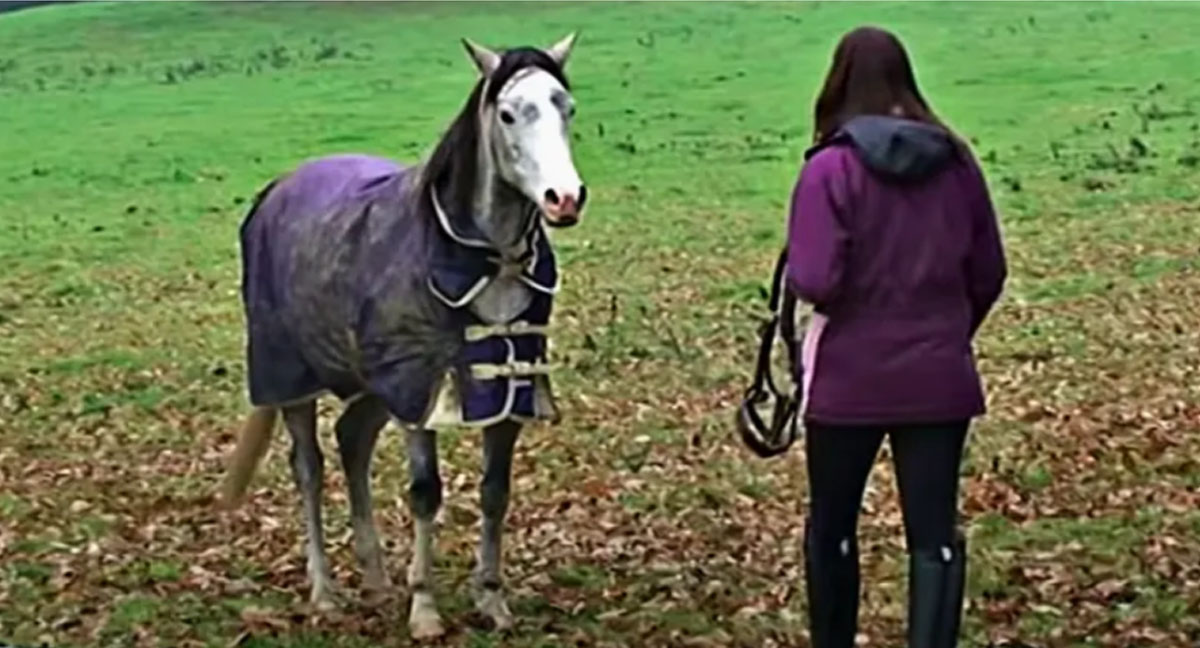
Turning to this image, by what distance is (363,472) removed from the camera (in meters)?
8.38

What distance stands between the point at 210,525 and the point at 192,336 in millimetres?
6814

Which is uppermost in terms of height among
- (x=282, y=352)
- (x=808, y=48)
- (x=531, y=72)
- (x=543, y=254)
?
(x=531, y=72)

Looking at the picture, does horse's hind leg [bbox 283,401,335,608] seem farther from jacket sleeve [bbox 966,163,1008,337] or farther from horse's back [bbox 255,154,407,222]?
jacket sleeve [bbox 966,163,1008,337]

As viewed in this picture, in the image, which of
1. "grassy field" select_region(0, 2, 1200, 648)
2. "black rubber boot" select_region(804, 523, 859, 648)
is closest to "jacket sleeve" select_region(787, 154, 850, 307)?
"black rubber boot" select_region(804, 523, 859, 648)

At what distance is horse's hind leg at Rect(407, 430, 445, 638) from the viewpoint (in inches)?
Result: 295

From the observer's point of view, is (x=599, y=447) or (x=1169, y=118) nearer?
(x=599, y=447)

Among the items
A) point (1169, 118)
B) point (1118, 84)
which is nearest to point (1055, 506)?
point (1169, 118)

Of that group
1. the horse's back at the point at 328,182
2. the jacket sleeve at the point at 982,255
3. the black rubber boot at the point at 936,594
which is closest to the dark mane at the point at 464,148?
the horse's back at the point at 328,182

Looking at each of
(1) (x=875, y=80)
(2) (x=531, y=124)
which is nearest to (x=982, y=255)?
(1) (x=875, y=80)

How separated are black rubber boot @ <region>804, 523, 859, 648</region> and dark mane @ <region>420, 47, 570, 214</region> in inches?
71.4

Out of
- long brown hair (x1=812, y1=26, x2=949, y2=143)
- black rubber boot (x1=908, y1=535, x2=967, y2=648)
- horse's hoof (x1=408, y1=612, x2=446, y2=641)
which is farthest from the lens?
horse's hoof (x1=408, y1=612, x2=446, y2=641)

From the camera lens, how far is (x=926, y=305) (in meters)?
5.66

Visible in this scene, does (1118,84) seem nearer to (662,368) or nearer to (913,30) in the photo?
(913,30)

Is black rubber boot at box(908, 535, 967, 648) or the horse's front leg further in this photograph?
the horse's front leg
